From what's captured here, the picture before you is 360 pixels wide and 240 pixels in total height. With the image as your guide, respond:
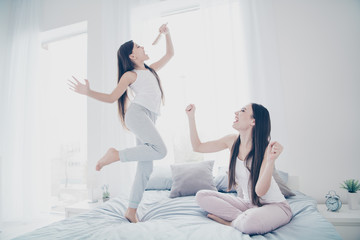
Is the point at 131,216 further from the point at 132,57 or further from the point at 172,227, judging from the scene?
the point at 132,57

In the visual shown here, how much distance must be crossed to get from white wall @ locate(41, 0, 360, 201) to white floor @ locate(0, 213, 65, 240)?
3.18m

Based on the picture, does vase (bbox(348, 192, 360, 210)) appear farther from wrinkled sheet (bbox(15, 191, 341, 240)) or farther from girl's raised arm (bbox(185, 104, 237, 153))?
girl's raised arm (bbox(185, 104, 237, 153))

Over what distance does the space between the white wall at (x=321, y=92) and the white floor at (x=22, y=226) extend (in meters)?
3.20

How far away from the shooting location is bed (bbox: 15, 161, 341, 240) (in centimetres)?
119

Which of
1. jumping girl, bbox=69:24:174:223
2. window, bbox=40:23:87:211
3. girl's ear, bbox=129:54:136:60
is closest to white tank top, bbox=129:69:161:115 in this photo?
jumping girl, bbox=69:24:174:223

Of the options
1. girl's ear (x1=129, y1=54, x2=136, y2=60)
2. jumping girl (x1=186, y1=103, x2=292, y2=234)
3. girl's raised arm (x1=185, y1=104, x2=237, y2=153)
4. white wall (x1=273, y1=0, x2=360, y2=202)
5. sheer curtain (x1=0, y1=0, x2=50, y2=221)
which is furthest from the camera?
sheer curtain (x1=0, y1=0, x2=50, y2=221)

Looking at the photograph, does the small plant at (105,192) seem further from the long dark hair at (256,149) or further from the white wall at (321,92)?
the white wall at (321,92)

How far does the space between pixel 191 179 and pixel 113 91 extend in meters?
1.10

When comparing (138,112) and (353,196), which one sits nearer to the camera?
(138,112)

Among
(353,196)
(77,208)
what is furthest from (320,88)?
(77,208)

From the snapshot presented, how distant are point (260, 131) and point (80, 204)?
2177 millimetres

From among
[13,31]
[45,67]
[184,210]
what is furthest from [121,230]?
[13,31]

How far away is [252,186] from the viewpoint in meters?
1.44

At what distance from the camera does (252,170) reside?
1460mm
